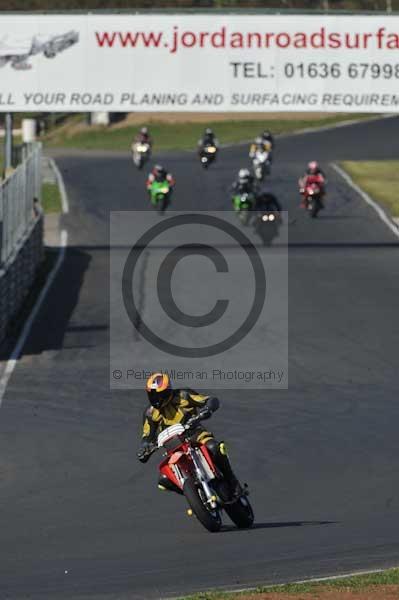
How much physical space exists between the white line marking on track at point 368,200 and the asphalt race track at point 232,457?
5153 millimetres

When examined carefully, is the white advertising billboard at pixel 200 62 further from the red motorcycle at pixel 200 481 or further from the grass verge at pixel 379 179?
the red motorcycle at pixel 200 481

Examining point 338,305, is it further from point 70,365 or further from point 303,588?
point 303,588

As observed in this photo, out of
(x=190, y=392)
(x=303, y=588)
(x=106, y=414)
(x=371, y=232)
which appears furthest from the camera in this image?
(x=371, y=232)

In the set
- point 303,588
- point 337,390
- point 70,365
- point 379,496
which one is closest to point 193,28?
point 70,365

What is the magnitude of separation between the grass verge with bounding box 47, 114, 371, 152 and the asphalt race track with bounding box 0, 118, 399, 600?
3749 centimetres

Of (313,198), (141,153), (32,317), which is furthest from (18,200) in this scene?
(141,153)

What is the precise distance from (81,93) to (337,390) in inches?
674

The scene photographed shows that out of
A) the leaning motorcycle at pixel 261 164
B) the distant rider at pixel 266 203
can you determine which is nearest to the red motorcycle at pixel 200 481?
the distant rider at pixel 266 203

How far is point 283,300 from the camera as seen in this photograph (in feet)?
104

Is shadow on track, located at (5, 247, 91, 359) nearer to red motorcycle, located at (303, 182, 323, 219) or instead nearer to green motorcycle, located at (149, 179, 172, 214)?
green motorcycle, located at (149, 179, 172, 214)

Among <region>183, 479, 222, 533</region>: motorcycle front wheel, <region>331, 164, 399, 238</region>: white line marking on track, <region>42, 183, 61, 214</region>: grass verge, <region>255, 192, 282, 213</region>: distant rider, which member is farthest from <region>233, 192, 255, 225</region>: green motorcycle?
<region>183, 479, 222, 533</region>: motorcycle front wheel

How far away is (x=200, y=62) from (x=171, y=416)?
2417cm

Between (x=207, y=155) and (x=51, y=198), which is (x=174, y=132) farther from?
(x=51, y=198)

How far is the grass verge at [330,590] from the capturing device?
11.3 metres
